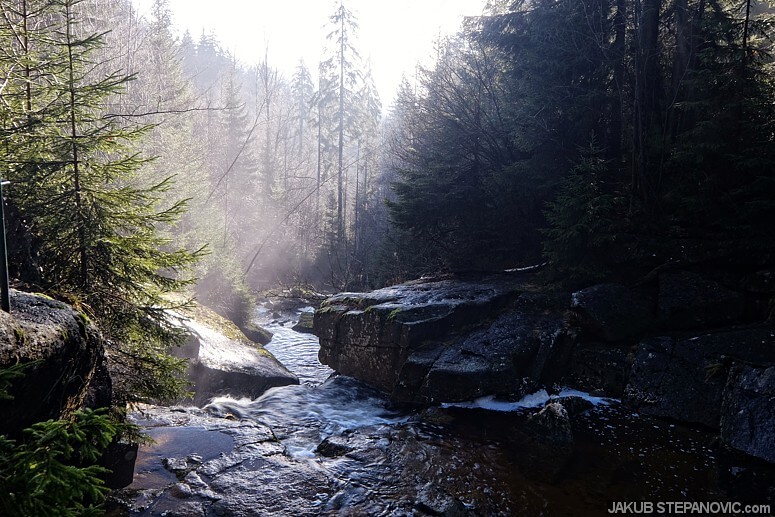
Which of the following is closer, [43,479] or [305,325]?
[43,479]

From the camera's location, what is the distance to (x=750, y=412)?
501cm

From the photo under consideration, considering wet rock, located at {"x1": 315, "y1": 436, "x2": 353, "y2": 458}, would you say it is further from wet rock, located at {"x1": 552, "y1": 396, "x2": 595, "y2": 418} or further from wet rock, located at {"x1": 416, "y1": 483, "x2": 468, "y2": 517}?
wet rock, located at {"x1": 552, "y1": 396, "x2": 595, "y2": 418}

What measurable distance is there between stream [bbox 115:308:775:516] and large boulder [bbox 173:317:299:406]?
2265mm

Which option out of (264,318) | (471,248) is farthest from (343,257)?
(471,248)

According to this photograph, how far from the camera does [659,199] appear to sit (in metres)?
8.52

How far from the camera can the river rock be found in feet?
19.3

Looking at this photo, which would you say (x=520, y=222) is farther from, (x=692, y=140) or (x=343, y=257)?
(x=343, y=257)

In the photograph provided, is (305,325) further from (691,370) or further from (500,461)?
(691,370)

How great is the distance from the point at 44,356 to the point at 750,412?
23.0 feet

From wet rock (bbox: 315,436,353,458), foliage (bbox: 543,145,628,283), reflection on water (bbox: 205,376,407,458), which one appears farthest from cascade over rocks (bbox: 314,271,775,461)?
wet rock (bbox: 315,436,353,458)

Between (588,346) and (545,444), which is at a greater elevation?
(588,346)

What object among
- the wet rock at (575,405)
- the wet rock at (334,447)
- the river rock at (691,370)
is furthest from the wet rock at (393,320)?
the river rock at (691,370)

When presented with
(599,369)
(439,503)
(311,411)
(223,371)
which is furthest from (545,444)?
(223,371)

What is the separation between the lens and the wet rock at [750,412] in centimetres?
479
